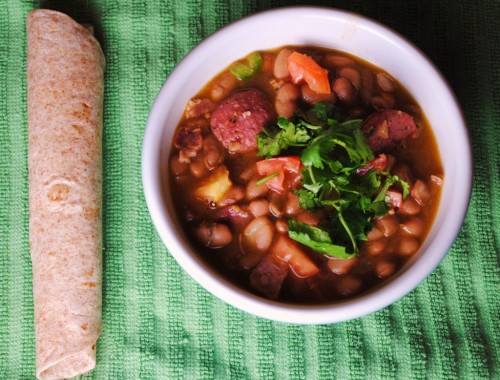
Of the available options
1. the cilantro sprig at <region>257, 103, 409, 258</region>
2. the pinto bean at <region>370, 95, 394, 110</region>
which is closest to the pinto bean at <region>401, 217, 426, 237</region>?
the cilantro sprig at <region>257, 103, 409, 258</region>

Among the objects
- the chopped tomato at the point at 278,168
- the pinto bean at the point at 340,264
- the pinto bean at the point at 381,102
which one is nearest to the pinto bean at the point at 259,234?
the chopped tomato at the point at 278,168

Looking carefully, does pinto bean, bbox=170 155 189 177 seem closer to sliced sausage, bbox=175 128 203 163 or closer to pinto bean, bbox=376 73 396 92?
sliced sausage, bbox=175 128 203 163

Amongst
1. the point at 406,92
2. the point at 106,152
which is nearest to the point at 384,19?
the point at 406,92

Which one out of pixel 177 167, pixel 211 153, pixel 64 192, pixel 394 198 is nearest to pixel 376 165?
pixel 394 198

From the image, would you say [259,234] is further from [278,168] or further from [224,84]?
[224,84]

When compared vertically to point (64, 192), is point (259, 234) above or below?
above

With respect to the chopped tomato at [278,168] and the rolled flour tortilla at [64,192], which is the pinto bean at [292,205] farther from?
the rolled flour tortilla at [64,192]
